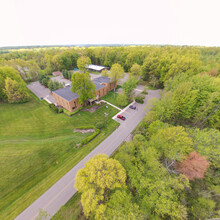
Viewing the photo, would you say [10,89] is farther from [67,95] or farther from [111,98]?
[111,98]

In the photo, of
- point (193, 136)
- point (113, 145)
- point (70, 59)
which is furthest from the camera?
point (70, 59)

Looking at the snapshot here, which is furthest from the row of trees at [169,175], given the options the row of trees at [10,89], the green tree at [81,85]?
the row of trees at [10,89]

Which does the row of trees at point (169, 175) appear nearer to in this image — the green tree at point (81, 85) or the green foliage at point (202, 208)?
the green foliage at point (202, 208)

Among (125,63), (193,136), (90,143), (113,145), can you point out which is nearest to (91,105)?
(90,143)

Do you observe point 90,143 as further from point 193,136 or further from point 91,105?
point 193,136

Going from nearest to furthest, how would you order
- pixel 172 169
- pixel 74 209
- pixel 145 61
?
pixel 74 209 → pixel 172 169 → pixel 145 61

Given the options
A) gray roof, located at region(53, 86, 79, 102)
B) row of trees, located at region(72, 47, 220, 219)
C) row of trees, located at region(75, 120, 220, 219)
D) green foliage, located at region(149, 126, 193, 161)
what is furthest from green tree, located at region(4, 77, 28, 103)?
green foliage, located at region(149, 126, 193, 161)

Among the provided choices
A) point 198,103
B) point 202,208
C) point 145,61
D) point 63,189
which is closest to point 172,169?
point 202,208
